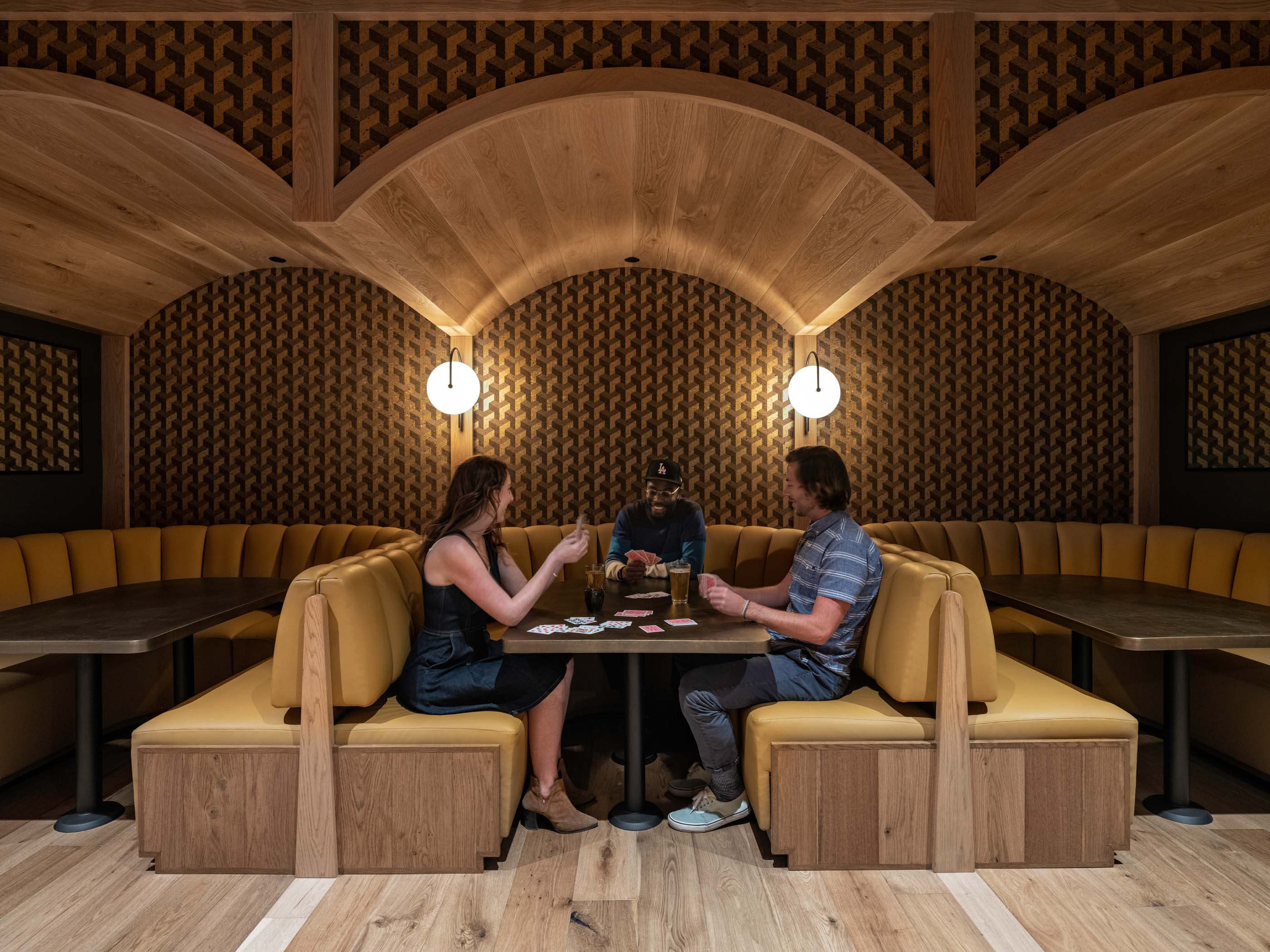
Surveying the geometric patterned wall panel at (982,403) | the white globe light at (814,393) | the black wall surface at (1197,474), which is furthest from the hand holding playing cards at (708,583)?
the black wall surface at (1197,474)

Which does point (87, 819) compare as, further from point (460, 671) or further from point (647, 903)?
point (647, 903)

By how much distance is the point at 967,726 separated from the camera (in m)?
2.70

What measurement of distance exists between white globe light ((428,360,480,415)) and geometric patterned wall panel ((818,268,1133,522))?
2.45m

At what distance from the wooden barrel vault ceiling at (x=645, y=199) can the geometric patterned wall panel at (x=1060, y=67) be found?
0.07m

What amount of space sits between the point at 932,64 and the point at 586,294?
9.76 ft

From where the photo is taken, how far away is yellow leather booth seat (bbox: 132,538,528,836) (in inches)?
106

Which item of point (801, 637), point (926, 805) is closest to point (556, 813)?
point (801, 637)

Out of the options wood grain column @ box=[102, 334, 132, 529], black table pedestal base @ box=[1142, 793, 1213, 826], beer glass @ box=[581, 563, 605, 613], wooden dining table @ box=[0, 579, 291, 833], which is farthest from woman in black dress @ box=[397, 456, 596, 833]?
wood grain column @ box=[102, 334, 132, 529]

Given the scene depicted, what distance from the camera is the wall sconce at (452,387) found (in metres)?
4.89

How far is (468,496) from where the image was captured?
2967 millimetres

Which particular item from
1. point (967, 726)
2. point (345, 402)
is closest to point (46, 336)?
point (345, 402)

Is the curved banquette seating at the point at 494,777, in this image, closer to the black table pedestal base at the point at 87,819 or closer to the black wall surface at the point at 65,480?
the black table pedestal base at the point at 87,819

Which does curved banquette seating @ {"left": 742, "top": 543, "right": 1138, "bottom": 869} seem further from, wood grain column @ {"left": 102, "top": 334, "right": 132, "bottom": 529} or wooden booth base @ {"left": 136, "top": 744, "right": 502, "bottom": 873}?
wood grain column @ {"left": 102, "top": 334, "right": 132, "bottom": 529}

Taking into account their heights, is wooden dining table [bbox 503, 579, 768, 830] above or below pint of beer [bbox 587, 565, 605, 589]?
below
